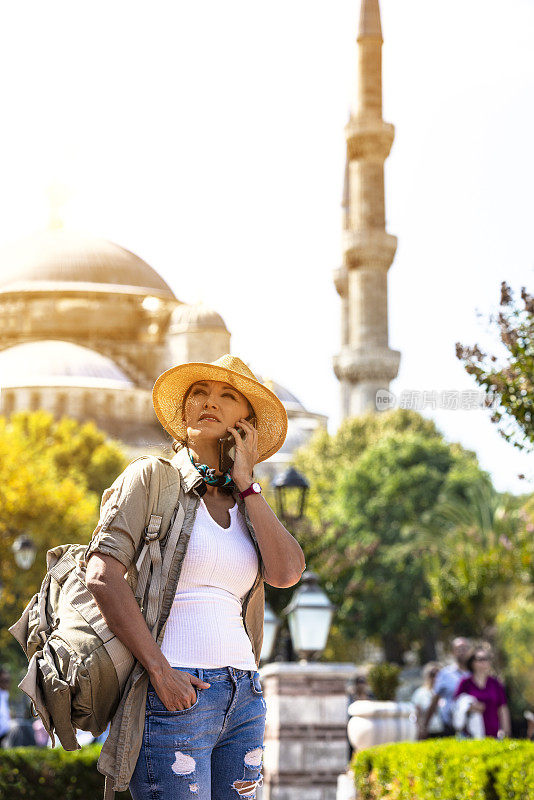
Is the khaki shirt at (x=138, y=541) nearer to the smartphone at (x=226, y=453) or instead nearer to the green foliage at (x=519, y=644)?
the smartphone at (x=226, y=453)

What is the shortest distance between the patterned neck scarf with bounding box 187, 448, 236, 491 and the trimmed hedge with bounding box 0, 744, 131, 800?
4663 mm

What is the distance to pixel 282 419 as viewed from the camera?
3.68 metres

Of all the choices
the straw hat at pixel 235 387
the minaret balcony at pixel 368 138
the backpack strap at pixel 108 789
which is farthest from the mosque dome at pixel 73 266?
the backpack strap at pixel 108 789

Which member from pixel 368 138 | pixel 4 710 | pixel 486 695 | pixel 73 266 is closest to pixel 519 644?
pixel 4 710

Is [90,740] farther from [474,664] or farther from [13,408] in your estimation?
[13,408]

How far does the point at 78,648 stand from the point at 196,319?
6854 cm

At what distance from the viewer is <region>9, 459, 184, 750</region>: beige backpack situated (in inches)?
118

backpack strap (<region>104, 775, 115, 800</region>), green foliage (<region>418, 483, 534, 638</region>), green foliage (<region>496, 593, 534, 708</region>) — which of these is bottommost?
backpack strap (<region>104, 775, 115, 800</region>)

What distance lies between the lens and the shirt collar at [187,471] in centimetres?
334

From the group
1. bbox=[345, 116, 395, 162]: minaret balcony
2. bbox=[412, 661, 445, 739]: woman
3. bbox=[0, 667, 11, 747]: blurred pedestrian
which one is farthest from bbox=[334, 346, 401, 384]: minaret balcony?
bbox=[0, 667, 11, 747]: blurred pedestrian

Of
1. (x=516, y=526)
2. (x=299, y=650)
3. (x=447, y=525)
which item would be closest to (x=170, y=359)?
(x=447, y=525)

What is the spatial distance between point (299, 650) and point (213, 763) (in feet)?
26.7

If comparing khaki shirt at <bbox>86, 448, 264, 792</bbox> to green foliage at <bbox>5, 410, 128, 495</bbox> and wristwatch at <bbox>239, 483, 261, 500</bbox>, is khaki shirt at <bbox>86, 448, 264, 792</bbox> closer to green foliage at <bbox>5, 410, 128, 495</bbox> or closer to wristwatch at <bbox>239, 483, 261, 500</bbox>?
wristwatch at <bbox>239, 483, 261, 500</bbox>

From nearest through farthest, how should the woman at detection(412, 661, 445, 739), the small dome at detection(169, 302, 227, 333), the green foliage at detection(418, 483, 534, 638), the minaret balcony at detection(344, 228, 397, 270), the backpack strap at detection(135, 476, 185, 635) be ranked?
1. the backpack strap at detection(135, 476, 185, 635)
2. the woman at detection(412, 661, 445, 739)
3. the green foliage at detection(418, 483, 534, 638)
4. the minaret balcony at detection(344, 228, 397, 270)
5. the small dome at detection(169, 302, 227, 333)
